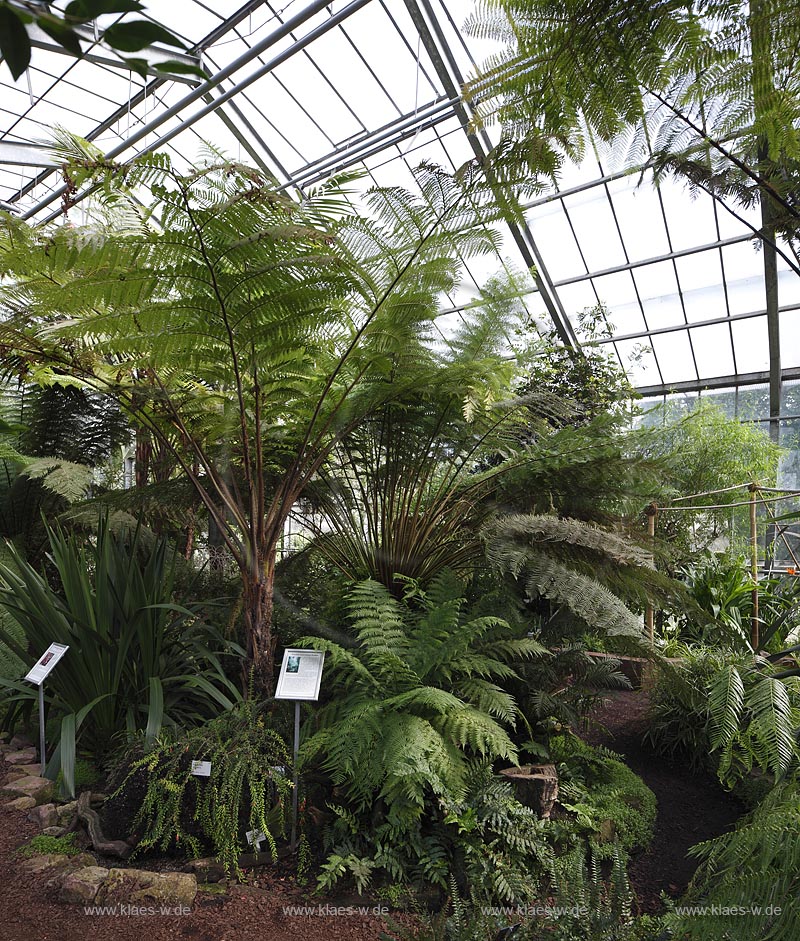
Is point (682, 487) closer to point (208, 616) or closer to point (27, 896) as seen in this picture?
point (208, 616)

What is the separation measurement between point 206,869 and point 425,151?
8.32m

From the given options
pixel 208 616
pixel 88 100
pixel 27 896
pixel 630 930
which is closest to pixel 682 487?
pixel 208 616

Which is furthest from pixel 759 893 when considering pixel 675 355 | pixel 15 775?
pixel 675 355

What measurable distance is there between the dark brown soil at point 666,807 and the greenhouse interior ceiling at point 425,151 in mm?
5155

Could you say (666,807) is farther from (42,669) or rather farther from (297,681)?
(42,669)

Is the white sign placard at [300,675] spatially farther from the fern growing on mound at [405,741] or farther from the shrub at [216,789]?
the shrub at [216,789]

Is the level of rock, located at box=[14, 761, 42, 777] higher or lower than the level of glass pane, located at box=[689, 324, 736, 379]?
lower

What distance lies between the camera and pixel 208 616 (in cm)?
308

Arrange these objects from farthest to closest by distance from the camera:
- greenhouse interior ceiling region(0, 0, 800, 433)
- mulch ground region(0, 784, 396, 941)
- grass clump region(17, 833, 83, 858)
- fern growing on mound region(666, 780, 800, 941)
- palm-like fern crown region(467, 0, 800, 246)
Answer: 1. greenhouse interior ceiling region(0, 0, 800, 433)
2. grass clump region(17, 833, 83, 858)
3. mulch ground region(0, 784, 396, 941)
4. palm-like fern crown region(467, 0, 800, 246)
5. fern growing on mound region(666, 780, 800, 941)

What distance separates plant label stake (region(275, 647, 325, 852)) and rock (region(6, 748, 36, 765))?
1118mm

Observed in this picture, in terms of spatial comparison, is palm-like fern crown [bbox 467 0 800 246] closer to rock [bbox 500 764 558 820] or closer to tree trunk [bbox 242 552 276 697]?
tree trunk [bbox 242 552 276 697]

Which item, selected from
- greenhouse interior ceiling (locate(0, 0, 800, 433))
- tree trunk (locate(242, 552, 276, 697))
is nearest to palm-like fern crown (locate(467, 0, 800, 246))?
tree trunk (locate(242, 552, 276, 697))

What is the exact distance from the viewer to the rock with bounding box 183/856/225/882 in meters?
1.96

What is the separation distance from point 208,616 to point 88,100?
8.56 meters
